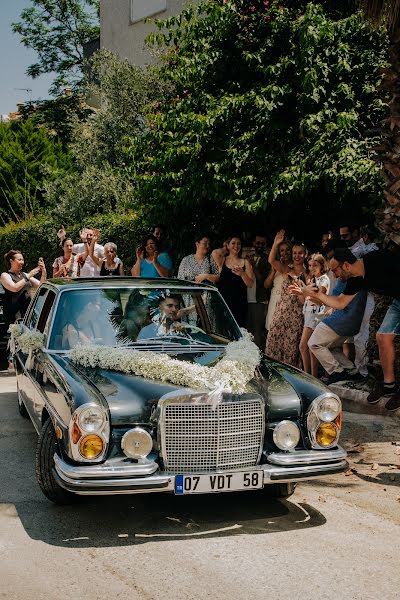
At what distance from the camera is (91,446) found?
4891 millimetres

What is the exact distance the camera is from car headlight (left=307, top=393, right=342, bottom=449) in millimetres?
5336

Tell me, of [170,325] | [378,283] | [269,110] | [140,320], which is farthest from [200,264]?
[140,320]

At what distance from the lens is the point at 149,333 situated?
6328 mm

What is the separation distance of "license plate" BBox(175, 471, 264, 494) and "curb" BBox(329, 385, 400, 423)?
12.2 feet

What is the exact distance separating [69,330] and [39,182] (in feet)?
80.9

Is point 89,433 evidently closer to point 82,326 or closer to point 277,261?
point 82,326

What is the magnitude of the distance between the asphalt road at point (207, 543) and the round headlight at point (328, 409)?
0.72 meters

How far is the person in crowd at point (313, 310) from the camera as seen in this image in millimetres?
9664

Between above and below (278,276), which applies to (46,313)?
below

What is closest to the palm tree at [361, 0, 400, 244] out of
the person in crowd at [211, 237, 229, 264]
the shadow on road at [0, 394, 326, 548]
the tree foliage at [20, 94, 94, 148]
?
the person in crowd at [211, 237, 229, 264]

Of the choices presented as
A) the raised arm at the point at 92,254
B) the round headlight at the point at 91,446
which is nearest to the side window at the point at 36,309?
the round headlight at the point at 91,446

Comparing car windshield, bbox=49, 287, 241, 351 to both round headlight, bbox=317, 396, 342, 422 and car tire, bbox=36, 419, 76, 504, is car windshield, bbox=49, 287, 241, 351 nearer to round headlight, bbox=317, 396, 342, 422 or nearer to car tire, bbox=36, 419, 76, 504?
car tire, bbox=36, 419, 76, 504

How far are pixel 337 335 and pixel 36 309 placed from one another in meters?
3.65

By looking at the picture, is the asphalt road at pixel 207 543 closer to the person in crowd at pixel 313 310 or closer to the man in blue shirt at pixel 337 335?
the man in blue shirt at pixel 337 335
